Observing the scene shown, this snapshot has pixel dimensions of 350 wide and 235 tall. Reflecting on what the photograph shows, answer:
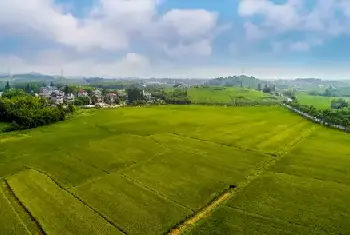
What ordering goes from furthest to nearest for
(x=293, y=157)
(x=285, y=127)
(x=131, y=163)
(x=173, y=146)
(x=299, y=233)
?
(x=285, y=127) < (x=173, y=146) < (x=293, y=157) < (x=131, y=163) < (x=299, y=233)

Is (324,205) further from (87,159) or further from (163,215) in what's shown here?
(87,159)

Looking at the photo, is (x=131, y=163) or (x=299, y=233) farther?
(x=131, y=163)

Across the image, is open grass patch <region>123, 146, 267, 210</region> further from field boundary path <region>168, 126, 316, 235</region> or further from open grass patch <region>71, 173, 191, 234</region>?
open grass patch <region>71, 173, 191, 234</region>

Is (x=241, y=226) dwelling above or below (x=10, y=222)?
above

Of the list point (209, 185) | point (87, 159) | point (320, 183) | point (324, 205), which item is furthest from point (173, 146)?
point (324, 205)

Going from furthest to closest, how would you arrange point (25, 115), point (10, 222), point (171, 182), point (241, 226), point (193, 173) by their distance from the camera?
point (25, 115) < point (193, 173) < point (171, 182) < point (10, 222) < point (241, 226)

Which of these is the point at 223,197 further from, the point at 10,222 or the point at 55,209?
the point at 10,222

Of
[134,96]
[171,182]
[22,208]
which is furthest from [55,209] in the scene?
[134,96]
